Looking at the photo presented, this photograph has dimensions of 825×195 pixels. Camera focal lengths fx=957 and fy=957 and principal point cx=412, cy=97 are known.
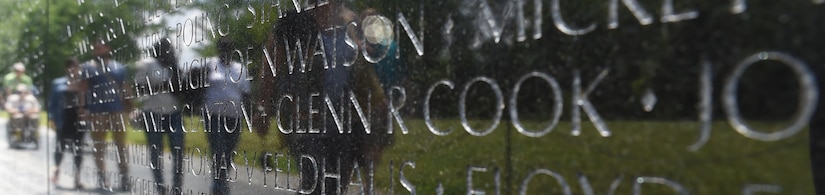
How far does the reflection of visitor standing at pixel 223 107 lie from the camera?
309 cm

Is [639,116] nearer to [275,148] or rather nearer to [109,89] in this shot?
[275,148]

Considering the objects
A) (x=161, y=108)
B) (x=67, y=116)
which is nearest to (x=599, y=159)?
(x=161, y=108)

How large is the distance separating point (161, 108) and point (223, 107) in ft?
1.80

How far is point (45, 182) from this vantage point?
5066 mm

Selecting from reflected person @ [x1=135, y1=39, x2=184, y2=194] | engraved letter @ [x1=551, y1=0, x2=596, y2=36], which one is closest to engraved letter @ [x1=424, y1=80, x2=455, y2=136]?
engraved letter @ [x1=551, y1=0, x2=596, y2=36]

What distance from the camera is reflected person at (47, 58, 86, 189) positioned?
4.60 meters

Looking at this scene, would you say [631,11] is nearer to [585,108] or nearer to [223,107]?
[585,108]

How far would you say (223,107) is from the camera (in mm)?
3170

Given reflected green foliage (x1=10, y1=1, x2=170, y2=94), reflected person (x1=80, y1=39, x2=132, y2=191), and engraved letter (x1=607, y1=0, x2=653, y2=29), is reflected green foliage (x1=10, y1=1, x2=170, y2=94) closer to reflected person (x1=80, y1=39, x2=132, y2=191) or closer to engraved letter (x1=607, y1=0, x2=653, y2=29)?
reflected person (x1=80, y1=39, x2=132, y2=191)

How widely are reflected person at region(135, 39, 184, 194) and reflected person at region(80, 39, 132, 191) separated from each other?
21 cm

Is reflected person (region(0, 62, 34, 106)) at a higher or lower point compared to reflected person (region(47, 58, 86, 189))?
higher

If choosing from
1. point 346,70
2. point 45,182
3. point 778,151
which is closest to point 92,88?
point 45,182

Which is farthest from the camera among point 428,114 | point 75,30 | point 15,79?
point 15,79

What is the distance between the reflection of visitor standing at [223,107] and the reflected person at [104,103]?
856mm
